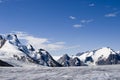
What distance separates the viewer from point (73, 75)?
46.0 ft

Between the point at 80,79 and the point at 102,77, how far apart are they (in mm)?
1090

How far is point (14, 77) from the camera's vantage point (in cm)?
1390

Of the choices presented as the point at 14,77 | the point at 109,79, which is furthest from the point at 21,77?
the point at 109,79

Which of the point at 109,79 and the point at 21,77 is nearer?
the point at 109,79

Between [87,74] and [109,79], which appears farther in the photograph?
[87,74]

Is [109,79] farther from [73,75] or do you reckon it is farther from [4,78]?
[4,78]

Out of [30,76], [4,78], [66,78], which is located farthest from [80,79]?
[4,78]

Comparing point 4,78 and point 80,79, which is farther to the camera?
point 4,78

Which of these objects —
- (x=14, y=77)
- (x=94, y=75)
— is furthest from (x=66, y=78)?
(x=14, y=77)

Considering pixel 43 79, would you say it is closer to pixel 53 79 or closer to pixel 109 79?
pixel 53 79

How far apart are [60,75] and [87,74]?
135cm

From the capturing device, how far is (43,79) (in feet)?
42.9

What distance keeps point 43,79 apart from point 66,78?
40.9 inches

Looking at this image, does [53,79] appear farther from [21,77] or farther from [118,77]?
[118,77]
